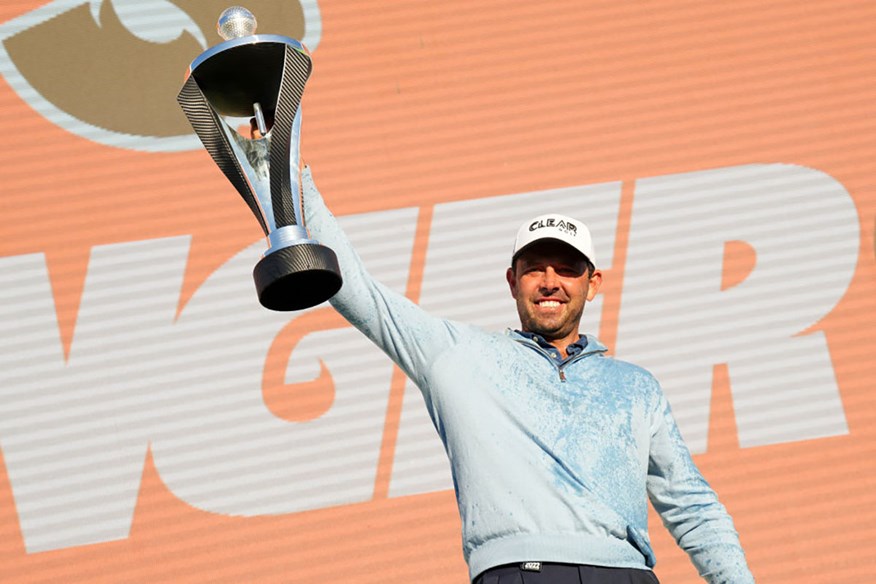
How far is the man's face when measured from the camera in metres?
2.03

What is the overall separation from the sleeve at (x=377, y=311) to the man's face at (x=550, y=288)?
0.16 m

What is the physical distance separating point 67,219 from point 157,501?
93cm

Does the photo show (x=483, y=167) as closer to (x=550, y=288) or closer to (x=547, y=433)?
→ (x=550, y=288)

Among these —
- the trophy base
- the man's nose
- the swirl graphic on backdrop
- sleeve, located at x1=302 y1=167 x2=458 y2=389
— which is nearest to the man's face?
the man's nose

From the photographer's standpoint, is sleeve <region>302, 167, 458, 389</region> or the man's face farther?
the man's face

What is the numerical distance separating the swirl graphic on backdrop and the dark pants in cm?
228

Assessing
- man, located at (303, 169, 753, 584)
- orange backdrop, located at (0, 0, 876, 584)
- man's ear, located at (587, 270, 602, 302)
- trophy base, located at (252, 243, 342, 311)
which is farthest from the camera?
orange backdrop, located at (0, 0, 876, 584)

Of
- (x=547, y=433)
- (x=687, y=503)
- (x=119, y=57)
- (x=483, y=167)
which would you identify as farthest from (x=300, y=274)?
(x=119, y=57)

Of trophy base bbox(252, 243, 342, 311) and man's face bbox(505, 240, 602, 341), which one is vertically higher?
man's face bbox(505, 240, 602, 341)

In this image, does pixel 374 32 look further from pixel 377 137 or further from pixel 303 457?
pixel 303 457

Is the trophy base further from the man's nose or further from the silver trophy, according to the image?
the man's nose

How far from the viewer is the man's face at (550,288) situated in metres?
2.03

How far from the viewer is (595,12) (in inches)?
153

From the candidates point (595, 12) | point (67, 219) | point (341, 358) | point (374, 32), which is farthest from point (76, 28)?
point (595, 12)
